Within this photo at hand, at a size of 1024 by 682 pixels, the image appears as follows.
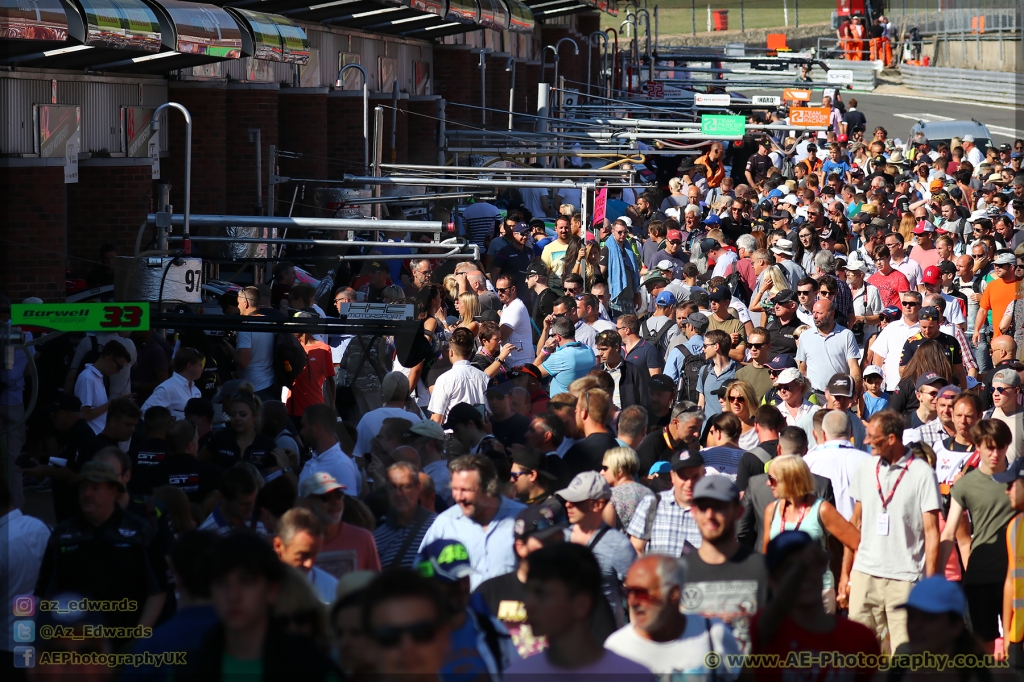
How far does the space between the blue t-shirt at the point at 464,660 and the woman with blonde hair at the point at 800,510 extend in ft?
7.67

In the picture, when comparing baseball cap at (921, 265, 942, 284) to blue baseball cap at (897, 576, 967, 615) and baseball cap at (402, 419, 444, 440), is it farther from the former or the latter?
blue baseball cap at (897, 576, 967, 615)

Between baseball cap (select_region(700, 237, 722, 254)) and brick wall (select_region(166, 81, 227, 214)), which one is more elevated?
brick wall (select_region(166, 81, 227, 214))

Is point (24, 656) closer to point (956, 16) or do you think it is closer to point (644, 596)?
point (644, 596)

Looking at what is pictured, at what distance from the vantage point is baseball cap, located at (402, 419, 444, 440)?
742 centimetres

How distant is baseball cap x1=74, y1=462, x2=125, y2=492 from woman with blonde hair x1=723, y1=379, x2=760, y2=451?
3.85 meters

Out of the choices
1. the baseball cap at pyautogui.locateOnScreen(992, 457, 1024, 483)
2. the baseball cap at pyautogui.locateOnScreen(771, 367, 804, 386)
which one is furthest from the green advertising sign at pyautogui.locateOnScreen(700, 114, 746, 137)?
the baseball cap at pyautogui.locateOnScreen(992, 457, 1024, 483)

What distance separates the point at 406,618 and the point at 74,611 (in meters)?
2.17

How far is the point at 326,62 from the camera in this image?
18094 mm

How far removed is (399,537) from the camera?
6.25m

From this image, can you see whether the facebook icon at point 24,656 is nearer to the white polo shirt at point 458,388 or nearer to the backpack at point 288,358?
the white polo shirt at point 458,388

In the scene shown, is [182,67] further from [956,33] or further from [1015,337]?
[956,33]

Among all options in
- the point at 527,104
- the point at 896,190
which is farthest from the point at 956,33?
the point at 896,190

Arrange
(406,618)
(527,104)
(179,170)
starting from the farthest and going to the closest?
(527,104) → (179,170) → (406,618)

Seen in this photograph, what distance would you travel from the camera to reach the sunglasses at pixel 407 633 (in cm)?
391
